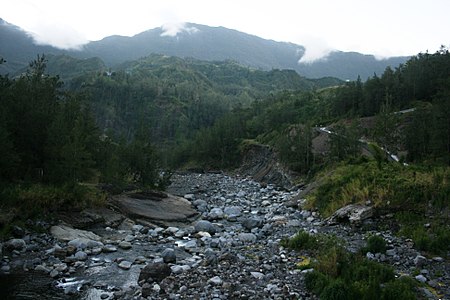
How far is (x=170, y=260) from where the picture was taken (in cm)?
1641

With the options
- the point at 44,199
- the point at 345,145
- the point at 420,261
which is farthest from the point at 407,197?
Result: the point at 345,145

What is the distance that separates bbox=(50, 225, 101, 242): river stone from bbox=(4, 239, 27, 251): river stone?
2.07m

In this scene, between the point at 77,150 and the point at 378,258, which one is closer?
the point at 378,258

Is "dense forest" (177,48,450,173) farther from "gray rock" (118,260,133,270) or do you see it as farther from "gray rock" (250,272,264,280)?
"gray rock" (118,260,133,270)

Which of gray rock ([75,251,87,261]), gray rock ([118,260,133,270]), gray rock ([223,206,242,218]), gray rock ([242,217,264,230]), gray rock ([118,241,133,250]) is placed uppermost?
gray rock ([118,260,133,270])

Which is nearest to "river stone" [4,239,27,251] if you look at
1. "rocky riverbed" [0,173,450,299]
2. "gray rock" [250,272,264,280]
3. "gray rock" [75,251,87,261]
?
"rocky riverbed" [0,173,450,299]

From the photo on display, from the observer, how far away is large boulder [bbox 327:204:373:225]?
2041 cm

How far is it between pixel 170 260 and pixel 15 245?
7571mm

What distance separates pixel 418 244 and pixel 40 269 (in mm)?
15688

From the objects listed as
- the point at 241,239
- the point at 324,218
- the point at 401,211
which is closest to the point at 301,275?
the point at 241,239

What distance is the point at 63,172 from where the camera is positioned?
25797 mm

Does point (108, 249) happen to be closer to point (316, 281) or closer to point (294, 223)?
point (316, 281)

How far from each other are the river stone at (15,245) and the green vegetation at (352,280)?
13.5 metres

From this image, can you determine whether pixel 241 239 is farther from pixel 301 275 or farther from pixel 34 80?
pixel 34 80
